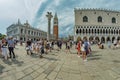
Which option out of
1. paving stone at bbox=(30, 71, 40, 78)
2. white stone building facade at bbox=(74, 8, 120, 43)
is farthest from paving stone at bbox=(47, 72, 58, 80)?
Result: white stone building facade at bbox=(74, 8, 120, 43)

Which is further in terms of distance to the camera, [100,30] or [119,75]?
[100,30]

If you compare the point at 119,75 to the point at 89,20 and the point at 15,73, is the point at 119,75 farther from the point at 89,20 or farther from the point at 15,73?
the point at 89,20

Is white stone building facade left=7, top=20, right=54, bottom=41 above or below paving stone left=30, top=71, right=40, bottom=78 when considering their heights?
above

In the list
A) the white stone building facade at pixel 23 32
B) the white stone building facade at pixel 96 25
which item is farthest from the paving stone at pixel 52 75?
the white stone building facade at pixel 23 32

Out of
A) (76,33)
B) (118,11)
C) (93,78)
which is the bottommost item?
(93,78)

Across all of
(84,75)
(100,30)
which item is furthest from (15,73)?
(100,30)

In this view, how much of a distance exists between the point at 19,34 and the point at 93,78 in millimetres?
65862

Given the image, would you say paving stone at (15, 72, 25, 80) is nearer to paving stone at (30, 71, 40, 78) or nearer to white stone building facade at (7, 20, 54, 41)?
paving stone at (30, 71, 40, 78)

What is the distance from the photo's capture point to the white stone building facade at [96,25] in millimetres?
60125

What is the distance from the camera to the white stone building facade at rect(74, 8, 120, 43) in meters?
60.1

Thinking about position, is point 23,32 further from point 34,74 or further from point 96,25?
point 34,74

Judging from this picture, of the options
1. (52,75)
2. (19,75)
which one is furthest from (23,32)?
(52,75)

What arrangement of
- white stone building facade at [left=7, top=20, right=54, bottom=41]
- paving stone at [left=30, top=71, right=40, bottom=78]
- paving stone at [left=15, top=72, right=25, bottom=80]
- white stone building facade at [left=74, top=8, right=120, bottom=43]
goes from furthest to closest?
white stone building facade at [left=7, top=20, right=54, bottom=41]
white stone building facade at [left=74, top=8, right=120, bottom=43]
paving stone at [left=30, top=71, right=40, bottom=78]
paving stone at [left=15, top=72, right=25, bottom=80]

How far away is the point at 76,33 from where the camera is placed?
59.7 meters
